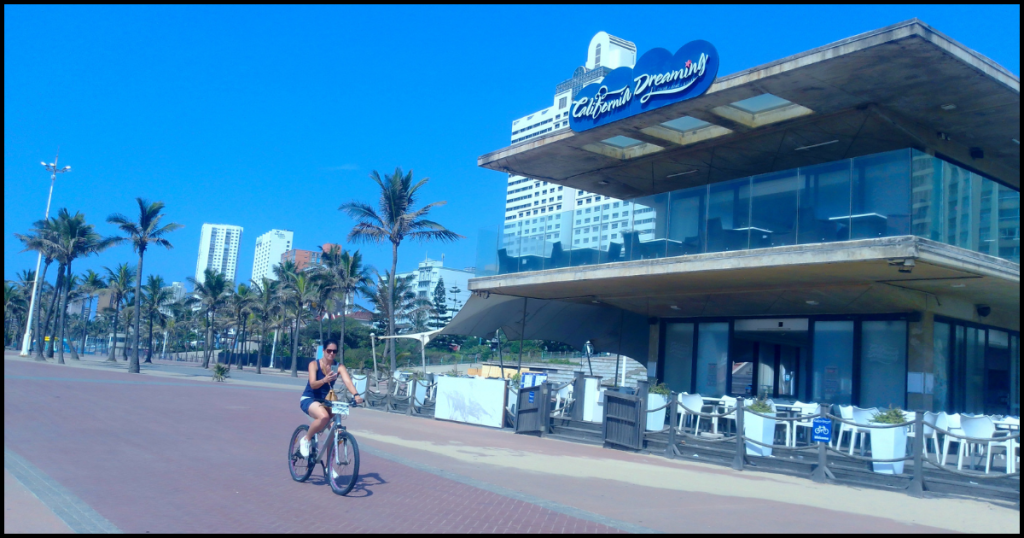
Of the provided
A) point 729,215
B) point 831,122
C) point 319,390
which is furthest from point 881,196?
point 319,390

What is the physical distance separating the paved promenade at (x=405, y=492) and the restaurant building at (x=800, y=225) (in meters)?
4.33

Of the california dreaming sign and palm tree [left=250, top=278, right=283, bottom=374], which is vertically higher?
the california dreaming sign

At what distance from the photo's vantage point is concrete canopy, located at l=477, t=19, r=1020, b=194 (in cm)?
1177

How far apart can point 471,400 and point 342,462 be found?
10126mm

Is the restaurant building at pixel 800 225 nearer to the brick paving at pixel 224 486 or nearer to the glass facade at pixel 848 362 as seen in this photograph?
the glass facade at pixel 848 362

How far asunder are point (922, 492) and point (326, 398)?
7.94 meters

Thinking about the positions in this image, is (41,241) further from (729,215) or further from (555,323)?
(729,215)

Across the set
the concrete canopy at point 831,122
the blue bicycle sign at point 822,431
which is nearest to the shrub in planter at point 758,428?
the blue bicycle sign at point 822,431

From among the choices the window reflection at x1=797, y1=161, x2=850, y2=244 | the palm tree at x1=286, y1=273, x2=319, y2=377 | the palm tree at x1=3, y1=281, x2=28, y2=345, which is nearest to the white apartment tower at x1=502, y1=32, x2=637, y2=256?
the palm tree at x1=286, y1=273, x2=319, y2=377

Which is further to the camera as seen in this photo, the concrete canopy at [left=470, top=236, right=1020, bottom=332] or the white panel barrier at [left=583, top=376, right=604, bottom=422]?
the white panel barrier at [left=583, top=376, right=604, bottom=422]

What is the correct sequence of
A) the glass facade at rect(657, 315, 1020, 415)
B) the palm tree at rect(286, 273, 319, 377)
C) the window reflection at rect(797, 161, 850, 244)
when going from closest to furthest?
1. the window reflection at rect(797, 161, 850, 244)
2. the glass facade at rect(657, 315, 1020, 415)
3. the palm tree at rect(286, 273, 319, 377)

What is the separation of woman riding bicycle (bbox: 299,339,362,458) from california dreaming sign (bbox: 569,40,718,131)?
9.12m

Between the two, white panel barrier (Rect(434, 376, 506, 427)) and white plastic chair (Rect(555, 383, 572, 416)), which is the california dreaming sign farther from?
white panel barrier (Rect(434, 376, 506, 427))

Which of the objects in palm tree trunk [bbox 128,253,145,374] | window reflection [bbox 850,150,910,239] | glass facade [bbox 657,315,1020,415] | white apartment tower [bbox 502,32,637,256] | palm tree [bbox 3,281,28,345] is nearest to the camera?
window reflection [bbox 850,150,910,239]
